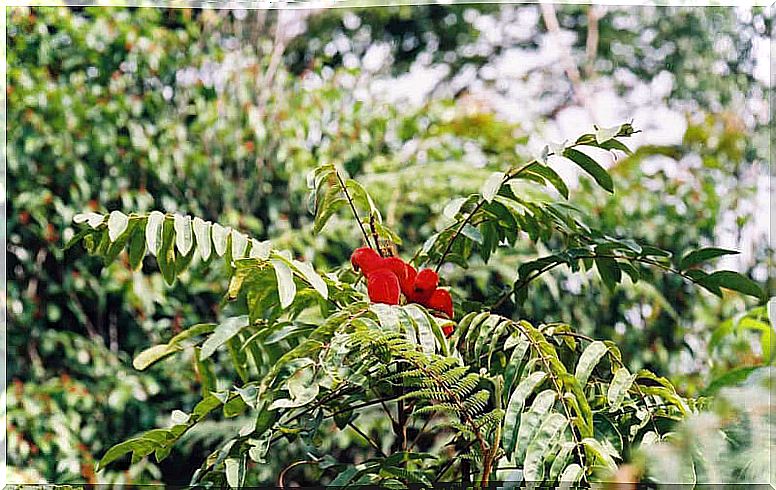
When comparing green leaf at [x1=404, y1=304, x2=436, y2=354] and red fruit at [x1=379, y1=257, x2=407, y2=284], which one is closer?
green leaf at [x1=404, y1=304, x2=436, y2=354]

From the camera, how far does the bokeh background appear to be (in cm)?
191

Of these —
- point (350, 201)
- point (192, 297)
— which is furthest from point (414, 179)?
point (350, 201)

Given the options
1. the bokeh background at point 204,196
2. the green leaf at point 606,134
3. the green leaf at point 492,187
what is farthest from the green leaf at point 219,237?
the bokeh background at point 204,196

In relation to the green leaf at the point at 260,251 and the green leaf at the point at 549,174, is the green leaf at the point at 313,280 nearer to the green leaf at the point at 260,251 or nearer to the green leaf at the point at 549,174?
the green leaf at the point at 260,251

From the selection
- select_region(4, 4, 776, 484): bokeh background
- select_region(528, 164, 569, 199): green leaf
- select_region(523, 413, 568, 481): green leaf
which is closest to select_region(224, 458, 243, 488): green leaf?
select_region(523, 413, 568, 481): green leaf

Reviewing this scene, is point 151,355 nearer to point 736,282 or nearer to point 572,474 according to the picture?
point 572,474

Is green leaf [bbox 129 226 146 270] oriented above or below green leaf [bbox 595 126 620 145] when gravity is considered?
below

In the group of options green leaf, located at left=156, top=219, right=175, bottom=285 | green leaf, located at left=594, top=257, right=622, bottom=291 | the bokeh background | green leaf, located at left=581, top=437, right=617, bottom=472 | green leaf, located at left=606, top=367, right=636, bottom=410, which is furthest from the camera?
the bokeh background

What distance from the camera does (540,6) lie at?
Result: 397cm

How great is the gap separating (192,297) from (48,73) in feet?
2.02

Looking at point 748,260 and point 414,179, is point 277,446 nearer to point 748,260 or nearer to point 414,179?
point 414,179

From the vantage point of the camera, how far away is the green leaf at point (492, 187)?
2.27 feet

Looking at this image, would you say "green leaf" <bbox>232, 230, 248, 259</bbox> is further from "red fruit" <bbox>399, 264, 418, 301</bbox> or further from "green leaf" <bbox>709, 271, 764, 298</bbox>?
"green leaf" <bbox>709, 271, 764, 298</bbox>

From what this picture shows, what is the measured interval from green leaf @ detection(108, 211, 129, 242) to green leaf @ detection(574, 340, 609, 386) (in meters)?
0.38
